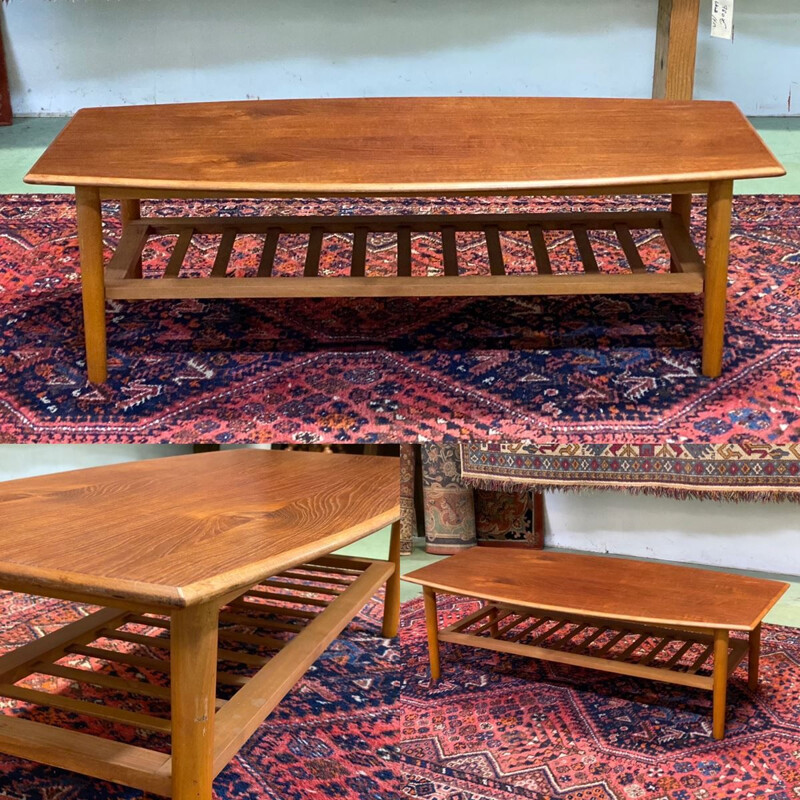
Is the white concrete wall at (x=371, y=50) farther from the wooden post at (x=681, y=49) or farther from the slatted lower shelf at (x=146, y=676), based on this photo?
the slatted lower shelf at (x=146, y=676)

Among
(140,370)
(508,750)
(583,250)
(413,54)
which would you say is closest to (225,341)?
(140,370)

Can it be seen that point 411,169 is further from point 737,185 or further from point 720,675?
point 737,185

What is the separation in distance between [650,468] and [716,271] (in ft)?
3.10

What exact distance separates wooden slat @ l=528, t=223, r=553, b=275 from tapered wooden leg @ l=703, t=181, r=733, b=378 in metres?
0.39

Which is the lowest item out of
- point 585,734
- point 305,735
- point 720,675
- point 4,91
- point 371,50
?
point 585,734

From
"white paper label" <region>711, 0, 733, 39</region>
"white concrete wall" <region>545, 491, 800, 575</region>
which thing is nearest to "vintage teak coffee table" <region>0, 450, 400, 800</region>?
"white concrete wall" <region>545, 491, 800, 575</region>

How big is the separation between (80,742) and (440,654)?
197 cm

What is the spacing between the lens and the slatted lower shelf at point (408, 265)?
7.02ft

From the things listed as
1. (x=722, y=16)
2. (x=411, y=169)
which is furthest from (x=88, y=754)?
(x=722, y=16)

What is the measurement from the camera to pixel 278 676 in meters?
1.63

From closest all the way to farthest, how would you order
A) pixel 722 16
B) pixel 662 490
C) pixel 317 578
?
pixel 317 578
pixel 662 490
pixel 722 16

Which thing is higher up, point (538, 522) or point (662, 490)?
point (662, 490)

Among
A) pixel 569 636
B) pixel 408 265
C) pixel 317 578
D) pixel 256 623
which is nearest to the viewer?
pixel 256 623

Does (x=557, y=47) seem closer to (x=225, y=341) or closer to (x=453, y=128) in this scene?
(x=453, y=128)
